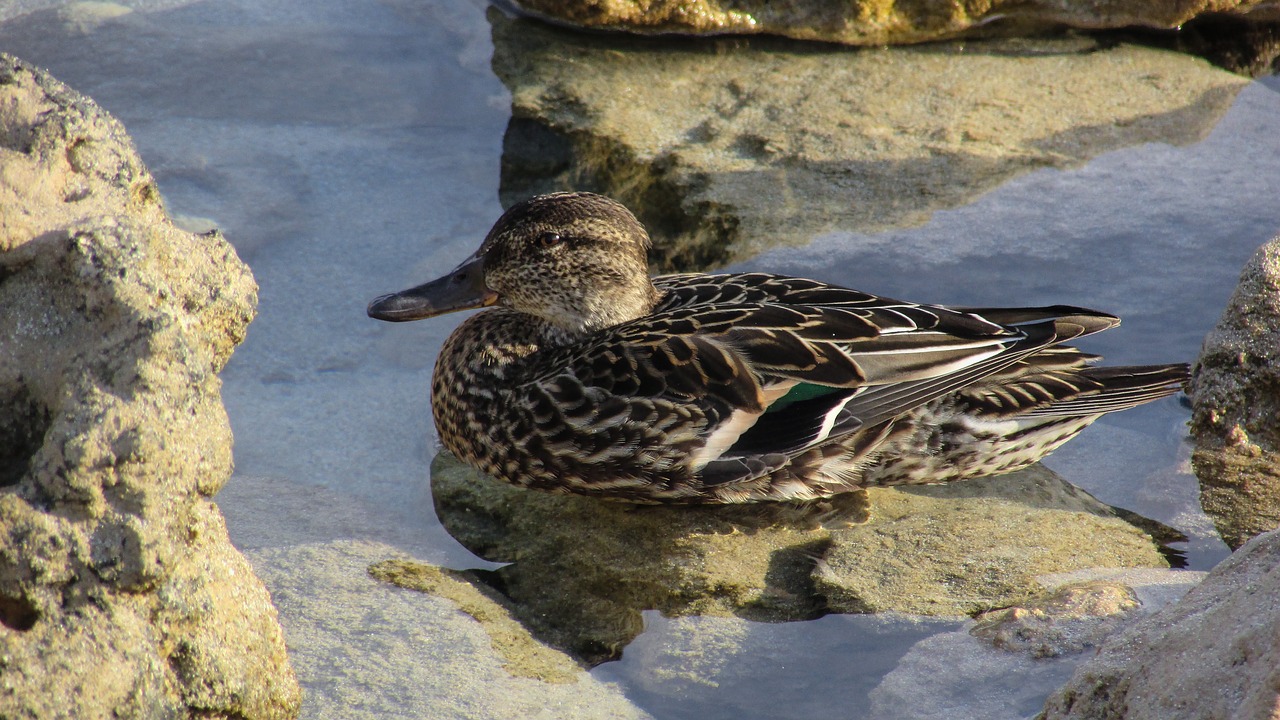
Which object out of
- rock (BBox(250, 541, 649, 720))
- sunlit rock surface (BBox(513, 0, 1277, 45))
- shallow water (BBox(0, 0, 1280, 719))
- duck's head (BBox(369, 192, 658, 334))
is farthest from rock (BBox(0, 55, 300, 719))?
sunlit rock surface (BBox(513, 0, 1277, 45))

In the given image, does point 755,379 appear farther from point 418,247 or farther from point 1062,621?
point 418,247

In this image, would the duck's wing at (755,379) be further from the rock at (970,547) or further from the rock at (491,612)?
the rock at (491,612)

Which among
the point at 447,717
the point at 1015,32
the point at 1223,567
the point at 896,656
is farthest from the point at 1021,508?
the point at 1015,32

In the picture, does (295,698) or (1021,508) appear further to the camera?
(1021,508)

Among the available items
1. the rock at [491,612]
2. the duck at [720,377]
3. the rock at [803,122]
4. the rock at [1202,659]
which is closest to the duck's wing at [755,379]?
the duck at [720,377]

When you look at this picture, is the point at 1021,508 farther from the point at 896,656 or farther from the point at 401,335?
the point at 401,335

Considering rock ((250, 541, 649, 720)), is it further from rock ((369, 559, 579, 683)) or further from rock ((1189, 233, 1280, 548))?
rock ((1189, 233, 1280, 548))

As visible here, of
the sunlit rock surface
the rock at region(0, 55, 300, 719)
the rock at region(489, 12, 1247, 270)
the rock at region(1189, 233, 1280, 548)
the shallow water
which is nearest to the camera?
the rock at region(0, 55, 300, 719)

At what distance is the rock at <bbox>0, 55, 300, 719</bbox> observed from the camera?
2.94m

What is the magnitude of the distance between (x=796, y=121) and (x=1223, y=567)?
14.9 feet

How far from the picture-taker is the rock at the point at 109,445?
116 inches

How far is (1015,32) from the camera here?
818cm

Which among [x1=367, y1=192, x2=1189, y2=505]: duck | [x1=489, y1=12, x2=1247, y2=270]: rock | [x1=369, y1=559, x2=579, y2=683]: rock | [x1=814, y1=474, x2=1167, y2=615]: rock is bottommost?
[x1=369, y1=559, x2=579, y2=683]: rock

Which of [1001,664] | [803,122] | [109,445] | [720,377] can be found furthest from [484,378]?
[803,122]
